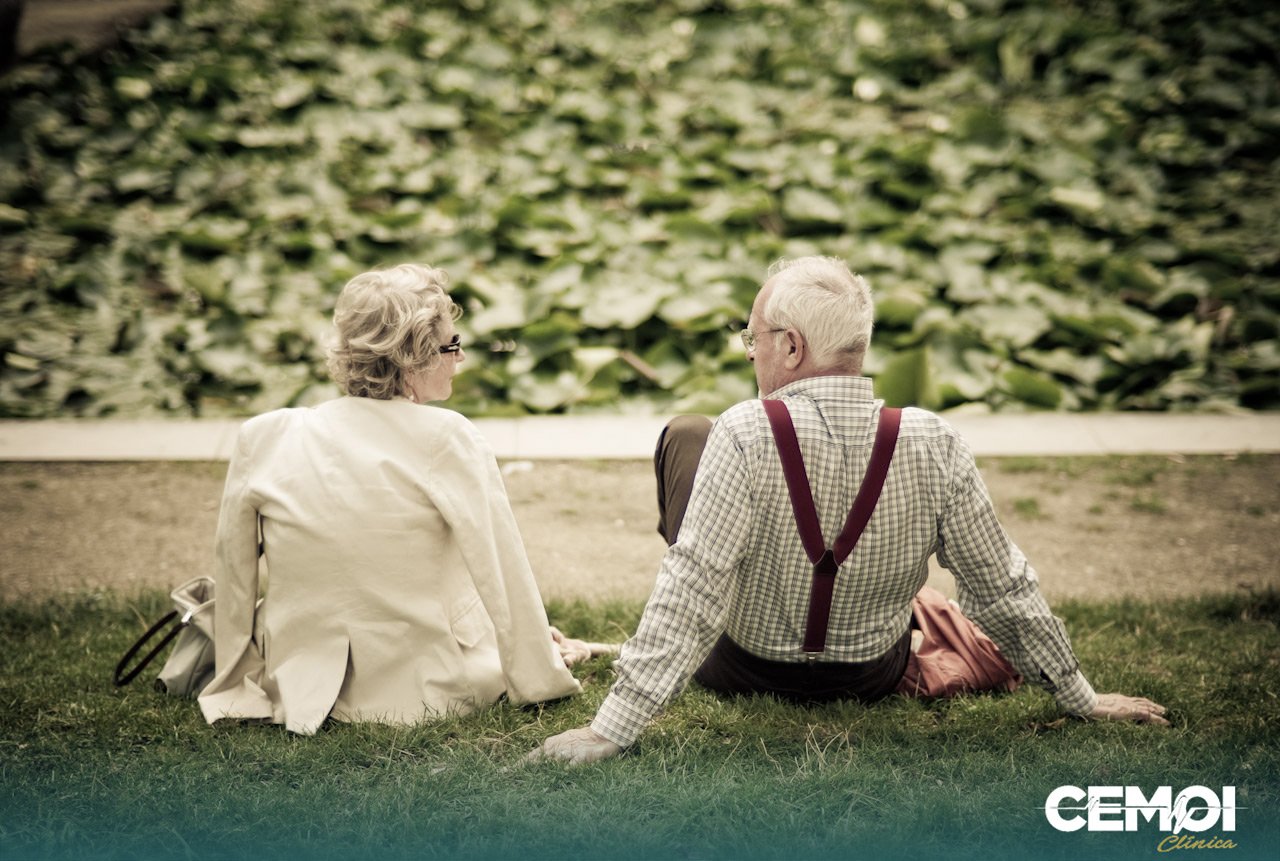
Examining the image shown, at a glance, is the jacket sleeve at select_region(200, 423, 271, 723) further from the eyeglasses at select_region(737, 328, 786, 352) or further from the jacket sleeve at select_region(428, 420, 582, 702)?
the eyeglasses at select_region(737, 328, 786, 352)

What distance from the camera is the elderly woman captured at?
9.46 ft

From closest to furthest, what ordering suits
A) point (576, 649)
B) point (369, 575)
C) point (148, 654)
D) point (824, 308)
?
point (824, 308) < point (369, 575) < point (148, 654) < point (576, 649)

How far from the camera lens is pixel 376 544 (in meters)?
2.90

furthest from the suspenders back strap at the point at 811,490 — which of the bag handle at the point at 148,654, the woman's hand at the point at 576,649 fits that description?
the bag handle at the point at 148,654

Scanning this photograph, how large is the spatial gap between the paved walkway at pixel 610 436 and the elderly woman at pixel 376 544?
7.05 ft

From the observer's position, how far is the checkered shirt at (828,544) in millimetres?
2668

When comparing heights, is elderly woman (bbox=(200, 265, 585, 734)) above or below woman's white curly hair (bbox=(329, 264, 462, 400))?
below

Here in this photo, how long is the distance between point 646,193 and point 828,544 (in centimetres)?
467

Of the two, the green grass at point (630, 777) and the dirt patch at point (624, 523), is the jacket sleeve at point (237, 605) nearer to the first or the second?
the green grass at point (630, 777)

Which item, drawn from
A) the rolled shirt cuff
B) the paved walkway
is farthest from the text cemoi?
the paved walkway

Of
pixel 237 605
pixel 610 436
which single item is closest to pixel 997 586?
pixel 237 605

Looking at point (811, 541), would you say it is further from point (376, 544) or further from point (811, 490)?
point (376, 544)

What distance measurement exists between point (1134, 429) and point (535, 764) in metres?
3.72

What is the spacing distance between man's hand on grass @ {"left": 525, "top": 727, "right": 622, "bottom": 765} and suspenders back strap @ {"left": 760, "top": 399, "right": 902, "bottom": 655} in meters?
0.61
